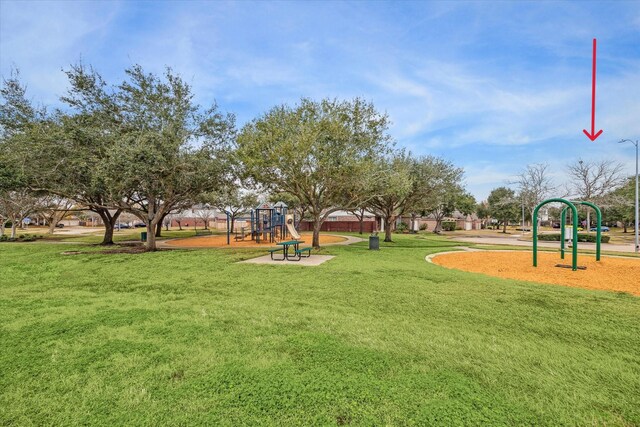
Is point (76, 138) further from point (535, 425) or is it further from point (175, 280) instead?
point (535, 425)

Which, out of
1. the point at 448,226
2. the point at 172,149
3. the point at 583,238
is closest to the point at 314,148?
the point at 172,149

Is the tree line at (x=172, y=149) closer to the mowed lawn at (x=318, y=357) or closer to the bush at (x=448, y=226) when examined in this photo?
the mowed lawn at (x=318, y=357)

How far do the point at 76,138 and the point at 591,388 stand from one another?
21191 mm

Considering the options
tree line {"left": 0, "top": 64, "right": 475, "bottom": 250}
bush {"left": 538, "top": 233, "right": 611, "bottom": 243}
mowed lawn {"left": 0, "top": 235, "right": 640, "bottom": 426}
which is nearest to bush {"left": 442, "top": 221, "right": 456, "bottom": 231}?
bush {"left": 538, "top": 233, "right": 611, "bottom": 243}

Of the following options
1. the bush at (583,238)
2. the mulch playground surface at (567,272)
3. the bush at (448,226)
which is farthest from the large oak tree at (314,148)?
the bush at (448,226)

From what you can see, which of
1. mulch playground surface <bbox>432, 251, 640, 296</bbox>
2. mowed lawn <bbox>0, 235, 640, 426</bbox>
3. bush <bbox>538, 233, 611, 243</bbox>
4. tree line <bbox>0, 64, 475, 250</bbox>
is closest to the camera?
mowed lawn <bbox>0, 235, 640, 426</bbox>

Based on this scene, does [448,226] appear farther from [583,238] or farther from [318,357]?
[318,357]

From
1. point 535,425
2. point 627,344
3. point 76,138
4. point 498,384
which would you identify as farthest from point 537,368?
point 76,138

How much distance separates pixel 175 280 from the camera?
9.36m

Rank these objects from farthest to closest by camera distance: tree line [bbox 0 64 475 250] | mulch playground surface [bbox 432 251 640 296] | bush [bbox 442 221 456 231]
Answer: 1. bush [bbox 442 221 456 231]
2. tree line [bbox 0 64 475 250]
3. mulch playground surface [bbox 432 251 640 296]

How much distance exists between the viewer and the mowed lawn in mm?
2961

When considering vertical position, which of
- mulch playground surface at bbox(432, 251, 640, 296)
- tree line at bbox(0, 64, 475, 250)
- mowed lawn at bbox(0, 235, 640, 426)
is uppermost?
tree line at bbox(0, 64, 475, 250)

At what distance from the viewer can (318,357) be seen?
4.03m

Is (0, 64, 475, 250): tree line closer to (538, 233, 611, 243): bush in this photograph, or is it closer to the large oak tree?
the large oak tree
